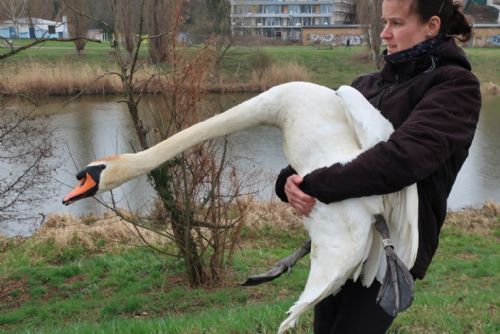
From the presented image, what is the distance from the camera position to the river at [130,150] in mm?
10336

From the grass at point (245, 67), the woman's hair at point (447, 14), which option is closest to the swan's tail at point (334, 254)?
the woman's hair at point (447, 14)

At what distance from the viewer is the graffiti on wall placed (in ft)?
183

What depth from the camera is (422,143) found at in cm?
181

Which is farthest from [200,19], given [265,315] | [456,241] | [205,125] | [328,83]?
[328,83]

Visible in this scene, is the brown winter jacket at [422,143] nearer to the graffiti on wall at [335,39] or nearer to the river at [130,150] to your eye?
the river at [130,150]

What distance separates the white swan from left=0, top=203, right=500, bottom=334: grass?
2000 millimetres

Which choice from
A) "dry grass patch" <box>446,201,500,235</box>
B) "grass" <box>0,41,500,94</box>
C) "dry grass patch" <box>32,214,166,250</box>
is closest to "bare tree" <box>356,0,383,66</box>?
"grass" <box>0,41,500,94</box>

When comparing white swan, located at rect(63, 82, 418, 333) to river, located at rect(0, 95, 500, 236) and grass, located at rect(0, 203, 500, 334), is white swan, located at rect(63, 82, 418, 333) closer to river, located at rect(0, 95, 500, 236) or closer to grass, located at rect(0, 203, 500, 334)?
grass, located at rect(0, 203, 500, 334)

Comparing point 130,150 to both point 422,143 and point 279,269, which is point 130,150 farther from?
point 422,143

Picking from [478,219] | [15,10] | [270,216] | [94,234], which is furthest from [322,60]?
[15,10]

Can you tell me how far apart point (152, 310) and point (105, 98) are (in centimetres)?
1505

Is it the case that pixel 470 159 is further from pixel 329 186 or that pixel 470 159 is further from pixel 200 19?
pixel 329 186

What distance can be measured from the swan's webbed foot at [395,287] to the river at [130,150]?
6.55 m

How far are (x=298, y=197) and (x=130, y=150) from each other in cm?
807
